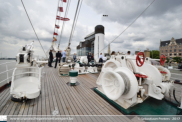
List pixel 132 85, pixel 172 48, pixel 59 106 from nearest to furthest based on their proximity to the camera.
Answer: pixel 132 85
pixel 59 106
pixel 172 48

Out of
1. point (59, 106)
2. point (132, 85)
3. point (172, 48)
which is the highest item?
point (172, 48)

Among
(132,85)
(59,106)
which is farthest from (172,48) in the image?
(59,106)

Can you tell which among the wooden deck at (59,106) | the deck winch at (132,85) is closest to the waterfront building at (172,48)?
the deck winch at (132,85)

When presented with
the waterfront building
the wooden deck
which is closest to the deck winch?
the wooden deck

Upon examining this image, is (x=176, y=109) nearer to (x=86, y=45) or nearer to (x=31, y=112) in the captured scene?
(x=31, y=112)

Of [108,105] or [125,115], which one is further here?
[108,105]

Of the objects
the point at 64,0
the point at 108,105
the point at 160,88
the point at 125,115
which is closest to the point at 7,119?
the point at 108,105

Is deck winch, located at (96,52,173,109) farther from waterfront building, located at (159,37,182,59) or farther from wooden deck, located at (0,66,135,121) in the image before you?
waterfront building, located at (159,37,182,59)

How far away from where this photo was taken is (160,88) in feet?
9.30

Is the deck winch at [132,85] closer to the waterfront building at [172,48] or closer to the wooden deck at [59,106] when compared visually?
the wooden deck at [59,106]

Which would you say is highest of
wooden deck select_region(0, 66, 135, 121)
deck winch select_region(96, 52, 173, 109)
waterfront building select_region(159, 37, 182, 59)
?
waterfront building select_region(159, 37, 182, 59)

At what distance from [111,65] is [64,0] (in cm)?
824

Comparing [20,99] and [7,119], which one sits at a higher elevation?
[20,99]

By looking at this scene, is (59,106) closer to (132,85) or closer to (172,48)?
(132,85)
